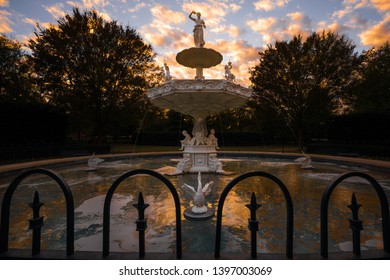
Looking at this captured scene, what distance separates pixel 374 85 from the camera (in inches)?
1057

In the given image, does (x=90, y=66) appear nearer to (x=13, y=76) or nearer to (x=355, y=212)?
(x=13, y=76)

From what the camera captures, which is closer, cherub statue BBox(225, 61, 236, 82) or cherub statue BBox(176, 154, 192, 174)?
cherub statue BBox(225, 61, 236, 82)

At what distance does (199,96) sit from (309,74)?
2360cm

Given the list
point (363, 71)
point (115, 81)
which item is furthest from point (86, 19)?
point (363, 71)

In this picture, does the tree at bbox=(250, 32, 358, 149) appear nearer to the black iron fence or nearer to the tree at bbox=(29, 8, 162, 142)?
the tree at bbox=(29, 8, 162, 142)

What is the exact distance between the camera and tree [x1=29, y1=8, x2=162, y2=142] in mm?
22859

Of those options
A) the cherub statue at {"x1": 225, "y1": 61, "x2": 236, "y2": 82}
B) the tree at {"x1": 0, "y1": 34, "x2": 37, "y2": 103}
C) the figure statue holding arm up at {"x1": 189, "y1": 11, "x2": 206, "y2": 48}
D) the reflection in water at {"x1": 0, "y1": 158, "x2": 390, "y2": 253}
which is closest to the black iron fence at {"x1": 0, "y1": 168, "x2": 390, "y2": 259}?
the reflection in water at {"x1": 0, "y1": 158, "x2": 390, "y2": 253}

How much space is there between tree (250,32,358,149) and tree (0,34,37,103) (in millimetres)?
31127

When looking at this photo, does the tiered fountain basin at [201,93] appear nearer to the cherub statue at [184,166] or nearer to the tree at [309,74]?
the cherub statue at [184,166]

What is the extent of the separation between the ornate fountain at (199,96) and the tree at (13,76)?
2363cm

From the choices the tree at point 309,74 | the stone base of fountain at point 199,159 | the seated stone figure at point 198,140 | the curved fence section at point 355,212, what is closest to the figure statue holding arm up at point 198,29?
the seated stone figure at point 198,140

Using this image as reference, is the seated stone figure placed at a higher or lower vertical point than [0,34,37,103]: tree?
lower
